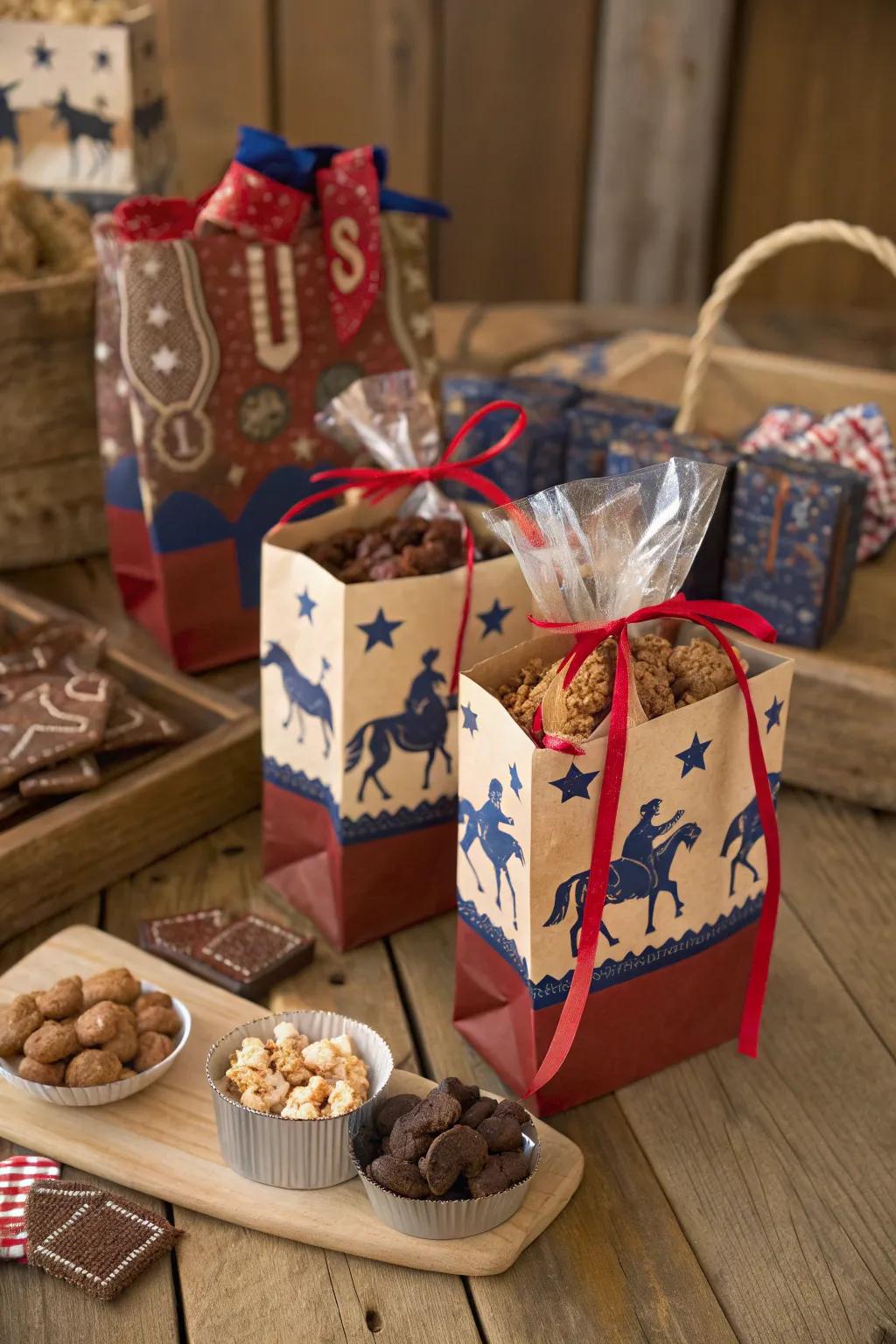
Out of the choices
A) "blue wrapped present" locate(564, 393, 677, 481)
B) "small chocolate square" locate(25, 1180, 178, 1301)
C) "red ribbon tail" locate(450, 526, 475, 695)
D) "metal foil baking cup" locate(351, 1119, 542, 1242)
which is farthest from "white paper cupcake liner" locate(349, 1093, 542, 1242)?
"blue wrapped present" locate(564, 393, 677, 481)

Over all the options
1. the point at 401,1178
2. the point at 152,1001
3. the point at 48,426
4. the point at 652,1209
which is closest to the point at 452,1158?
the point at 401,1178

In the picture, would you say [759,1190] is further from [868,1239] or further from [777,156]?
[777,156]

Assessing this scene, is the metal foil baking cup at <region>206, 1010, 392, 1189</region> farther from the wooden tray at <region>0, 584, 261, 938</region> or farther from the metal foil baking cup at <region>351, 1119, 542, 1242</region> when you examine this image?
the wooden tray at <region>0, 584, 261, 938</region>

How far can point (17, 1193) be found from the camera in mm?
874

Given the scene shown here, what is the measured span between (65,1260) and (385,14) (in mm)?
2513

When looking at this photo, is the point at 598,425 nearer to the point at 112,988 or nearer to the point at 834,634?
the point at 834,634

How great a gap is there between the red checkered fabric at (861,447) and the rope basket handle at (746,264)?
12cm

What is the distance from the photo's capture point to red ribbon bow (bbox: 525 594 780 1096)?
0.86m

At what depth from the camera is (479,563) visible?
41.9 inches

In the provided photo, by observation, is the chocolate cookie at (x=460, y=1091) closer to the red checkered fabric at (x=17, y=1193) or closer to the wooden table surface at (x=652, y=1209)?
the wooden table surface at (x=652, y=1209)

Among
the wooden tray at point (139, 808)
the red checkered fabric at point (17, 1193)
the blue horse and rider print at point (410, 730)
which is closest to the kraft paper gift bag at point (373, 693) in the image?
the blue horse and rider print at point (410, 730)

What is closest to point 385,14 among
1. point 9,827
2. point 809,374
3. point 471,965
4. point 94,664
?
point 809,374

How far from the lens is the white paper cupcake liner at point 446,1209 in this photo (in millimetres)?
825

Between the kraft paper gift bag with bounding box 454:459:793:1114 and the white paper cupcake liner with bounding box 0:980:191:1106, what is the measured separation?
232 millimetres
